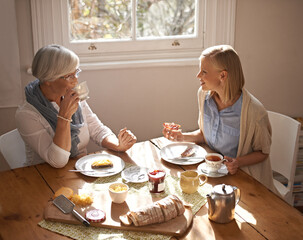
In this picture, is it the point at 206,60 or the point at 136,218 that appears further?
the point at 206,60

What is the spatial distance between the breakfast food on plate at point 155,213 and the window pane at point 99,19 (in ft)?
5.10

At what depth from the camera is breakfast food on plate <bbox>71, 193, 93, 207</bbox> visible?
5.09 ft

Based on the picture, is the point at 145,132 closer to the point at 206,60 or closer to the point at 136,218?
the point at 206,60

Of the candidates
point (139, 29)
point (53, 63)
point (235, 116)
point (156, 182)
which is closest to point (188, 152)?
point (235, 116)

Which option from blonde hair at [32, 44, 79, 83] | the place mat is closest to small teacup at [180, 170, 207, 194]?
the place mat

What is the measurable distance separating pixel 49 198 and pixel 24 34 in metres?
1.23

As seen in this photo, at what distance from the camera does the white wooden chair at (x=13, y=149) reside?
207cm

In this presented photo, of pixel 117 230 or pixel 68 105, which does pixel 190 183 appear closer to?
pixel 117 230

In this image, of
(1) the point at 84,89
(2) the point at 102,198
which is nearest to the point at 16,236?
(2) the point at 102,198

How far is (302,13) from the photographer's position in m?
2.93

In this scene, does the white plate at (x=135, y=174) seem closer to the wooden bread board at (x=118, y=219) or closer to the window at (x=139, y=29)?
the wooden bread board at (x=118, y=219)

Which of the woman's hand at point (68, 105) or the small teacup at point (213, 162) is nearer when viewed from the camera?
the small teacup at point (213, 162)

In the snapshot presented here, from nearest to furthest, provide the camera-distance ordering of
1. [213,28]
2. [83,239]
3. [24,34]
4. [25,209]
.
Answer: [83,239]
[25,209]
[24,34]
[213,28]

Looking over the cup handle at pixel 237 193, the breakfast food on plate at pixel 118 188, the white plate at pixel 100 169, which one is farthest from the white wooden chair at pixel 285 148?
the breakfast food on plate at pixel 118 188
